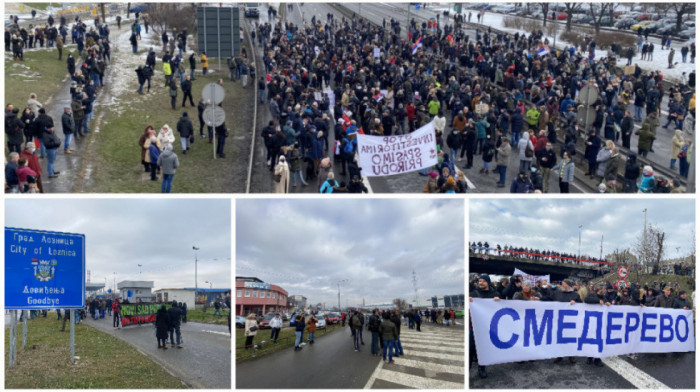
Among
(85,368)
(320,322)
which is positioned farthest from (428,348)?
(85,368)

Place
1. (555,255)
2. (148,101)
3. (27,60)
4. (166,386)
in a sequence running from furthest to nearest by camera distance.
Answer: (27,60)
(148,101)
(555,255)
(166,386)

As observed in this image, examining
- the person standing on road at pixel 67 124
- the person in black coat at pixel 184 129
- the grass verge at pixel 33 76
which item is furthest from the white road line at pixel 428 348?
the grass verge at pixel 33 76

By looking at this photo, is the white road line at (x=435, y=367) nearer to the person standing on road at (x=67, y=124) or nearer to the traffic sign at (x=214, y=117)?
the traffic sign at (x=214, y=117)

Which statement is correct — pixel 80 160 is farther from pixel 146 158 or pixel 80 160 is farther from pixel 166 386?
pixel 166 386

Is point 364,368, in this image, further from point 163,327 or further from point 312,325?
point 163,327

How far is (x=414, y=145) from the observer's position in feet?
50.2

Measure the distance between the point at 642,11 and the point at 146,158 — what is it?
63316 millimetres

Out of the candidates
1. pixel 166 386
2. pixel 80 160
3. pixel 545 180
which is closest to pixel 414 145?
pixel 545 180

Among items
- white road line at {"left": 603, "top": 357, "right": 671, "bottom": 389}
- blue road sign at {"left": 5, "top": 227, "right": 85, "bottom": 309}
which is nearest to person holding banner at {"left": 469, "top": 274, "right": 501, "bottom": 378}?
white road line at {"left": 603, "top": 357, "right": 671, "bottom": 389}

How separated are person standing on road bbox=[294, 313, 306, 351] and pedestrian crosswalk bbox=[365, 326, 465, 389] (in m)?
1.47

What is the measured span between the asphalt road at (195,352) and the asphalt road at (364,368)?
1.08 meters

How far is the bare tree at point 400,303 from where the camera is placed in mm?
9797

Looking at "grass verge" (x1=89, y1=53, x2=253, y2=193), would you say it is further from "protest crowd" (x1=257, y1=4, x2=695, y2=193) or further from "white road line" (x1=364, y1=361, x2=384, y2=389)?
"white road line" (x1=364, y1=361, x2=384, y2=389)

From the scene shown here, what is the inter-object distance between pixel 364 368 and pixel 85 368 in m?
4.44
